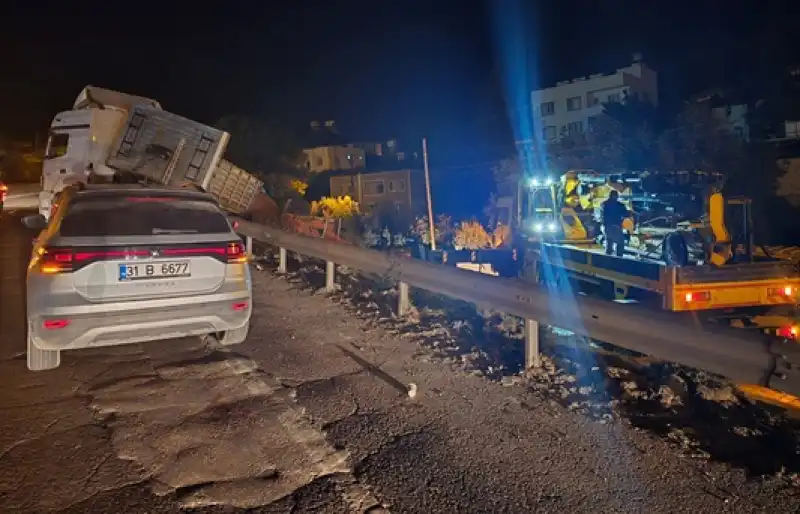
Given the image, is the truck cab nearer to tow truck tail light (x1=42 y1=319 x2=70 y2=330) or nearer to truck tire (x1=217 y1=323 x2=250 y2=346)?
truck tire (x1=217 y1=323 x2=250 y2=346)

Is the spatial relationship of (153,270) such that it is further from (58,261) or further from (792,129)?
(792,129)

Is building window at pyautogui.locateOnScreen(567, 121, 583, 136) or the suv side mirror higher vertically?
building window at pyautogui.locateOnScreen(567, 121, 583, 136)

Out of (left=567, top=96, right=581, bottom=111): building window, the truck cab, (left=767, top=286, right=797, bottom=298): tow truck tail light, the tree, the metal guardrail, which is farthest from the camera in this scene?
(left=567, top=96, right=581, bottom=111): building window

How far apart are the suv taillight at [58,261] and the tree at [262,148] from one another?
33.9 metres

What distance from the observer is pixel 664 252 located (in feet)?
30.8

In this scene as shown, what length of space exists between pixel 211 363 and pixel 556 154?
26201 mm

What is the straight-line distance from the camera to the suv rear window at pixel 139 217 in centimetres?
593

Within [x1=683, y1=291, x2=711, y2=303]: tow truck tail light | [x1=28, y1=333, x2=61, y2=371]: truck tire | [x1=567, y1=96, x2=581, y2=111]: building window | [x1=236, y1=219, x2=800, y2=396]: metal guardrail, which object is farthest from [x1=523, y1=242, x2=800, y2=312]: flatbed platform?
[x1=567, y1=96, x2=581, y2=111]: building window

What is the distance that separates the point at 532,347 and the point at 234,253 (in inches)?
118

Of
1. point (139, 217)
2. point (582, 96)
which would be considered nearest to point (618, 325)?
point (139, 217)

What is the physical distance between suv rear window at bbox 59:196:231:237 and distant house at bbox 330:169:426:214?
93.2 feet

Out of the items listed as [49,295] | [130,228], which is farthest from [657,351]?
[49,295]

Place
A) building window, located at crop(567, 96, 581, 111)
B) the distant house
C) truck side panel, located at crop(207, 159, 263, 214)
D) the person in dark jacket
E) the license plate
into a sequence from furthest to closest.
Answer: building window, located at crop(567, 96, 581, 111) → the distant house → truck side panel, located at crop(207, 159, 263, 214) → the person in dark jacket → the license plate

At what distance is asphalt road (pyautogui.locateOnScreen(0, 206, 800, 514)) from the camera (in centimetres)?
388
